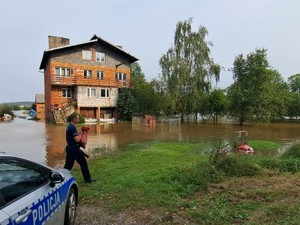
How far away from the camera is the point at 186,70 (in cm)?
3262

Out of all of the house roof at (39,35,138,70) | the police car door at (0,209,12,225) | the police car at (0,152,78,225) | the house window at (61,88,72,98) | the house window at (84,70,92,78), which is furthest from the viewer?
the house window at (84,70,92,78)

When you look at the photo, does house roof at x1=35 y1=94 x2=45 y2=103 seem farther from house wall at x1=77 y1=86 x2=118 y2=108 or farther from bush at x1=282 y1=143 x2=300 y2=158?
bush at x1=282 y1=143 x2=300 y2=158

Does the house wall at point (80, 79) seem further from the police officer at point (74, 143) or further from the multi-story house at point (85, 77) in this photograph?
the police officer at point (74, 143)

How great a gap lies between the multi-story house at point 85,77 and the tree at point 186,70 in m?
6.22

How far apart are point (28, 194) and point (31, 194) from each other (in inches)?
1.7

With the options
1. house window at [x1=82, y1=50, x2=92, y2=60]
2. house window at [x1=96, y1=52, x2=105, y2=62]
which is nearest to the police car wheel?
house window at [x1=82, y1=50, x2=92, y2=60]

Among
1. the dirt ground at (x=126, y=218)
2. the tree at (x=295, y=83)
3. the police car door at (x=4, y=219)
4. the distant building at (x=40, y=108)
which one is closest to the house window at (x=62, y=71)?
the distant building at (x=40, y=108)

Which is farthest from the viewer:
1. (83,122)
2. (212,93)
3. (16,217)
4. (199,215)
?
(212,93)

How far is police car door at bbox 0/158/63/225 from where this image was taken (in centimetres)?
254

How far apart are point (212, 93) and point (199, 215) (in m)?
34.2

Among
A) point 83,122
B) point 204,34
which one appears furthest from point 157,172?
point 204,34

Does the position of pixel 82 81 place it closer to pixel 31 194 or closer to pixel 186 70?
pixel 186 70

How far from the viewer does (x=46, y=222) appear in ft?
10.00

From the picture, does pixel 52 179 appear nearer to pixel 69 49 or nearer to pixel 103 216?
pixel 103 216
